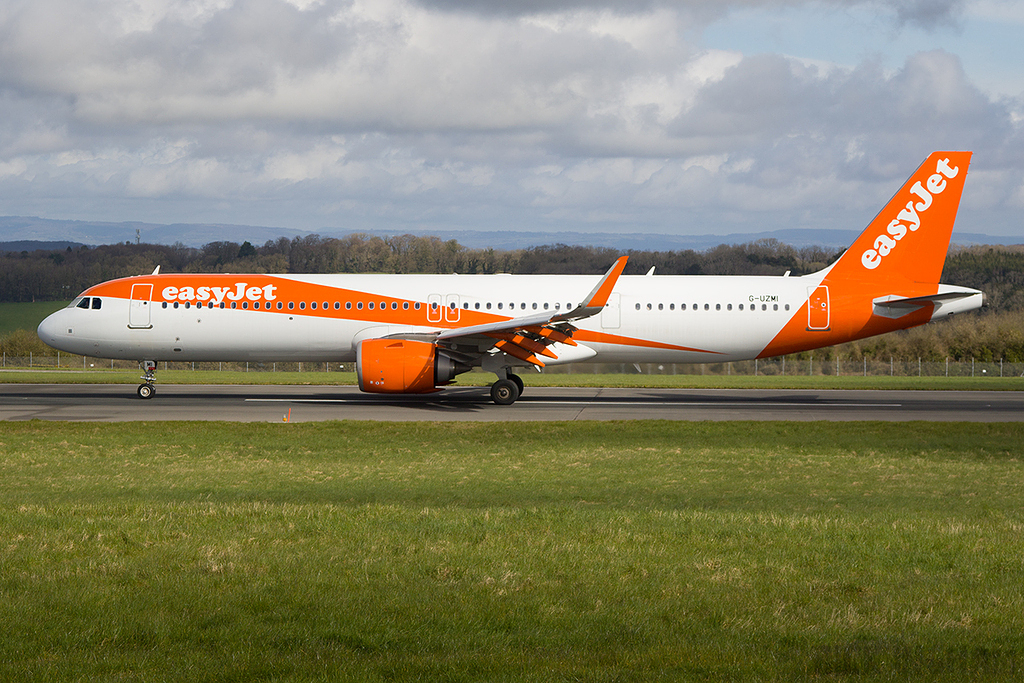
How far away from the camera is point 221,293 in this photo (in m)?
27.9

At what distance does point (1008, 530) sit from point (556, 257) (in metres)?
71.3

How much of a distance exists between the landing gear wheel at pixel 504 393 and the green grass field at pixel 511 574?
434 inches

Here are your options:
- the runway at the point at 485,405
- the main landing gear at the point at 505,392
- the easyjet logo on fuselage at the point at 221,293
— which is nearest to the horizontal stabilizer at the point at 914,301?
the runway at the point at 485,405

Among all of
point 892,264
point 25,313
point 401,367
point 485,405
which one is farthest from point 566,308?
point 25,313

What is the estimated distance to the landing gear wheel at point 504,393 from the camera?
1063 inches

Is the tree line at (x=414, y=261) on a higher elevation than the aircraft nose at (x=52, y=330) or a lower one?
higher

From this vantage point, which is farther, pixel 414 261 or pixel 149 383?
pixel 414 261

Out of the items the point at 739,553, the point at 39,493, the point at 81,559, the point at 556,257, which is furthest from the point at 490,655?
the point at 556,257

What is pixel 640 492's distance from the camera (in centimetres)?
1391

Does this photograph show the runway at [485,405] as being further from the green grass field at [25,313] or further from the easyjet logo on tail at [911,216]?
the green grass field at [25,313]

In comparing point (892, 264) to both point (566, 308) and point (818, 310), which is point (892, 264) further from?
point (566, 308)

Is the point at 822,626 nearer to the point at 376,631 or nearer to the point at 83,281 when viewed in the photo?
the point at 376,631

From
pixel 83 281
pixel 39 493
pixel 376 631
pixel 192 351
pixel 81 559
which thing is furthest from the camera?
pixel 83 281

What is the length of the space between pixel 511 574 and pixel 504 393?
750 inches
